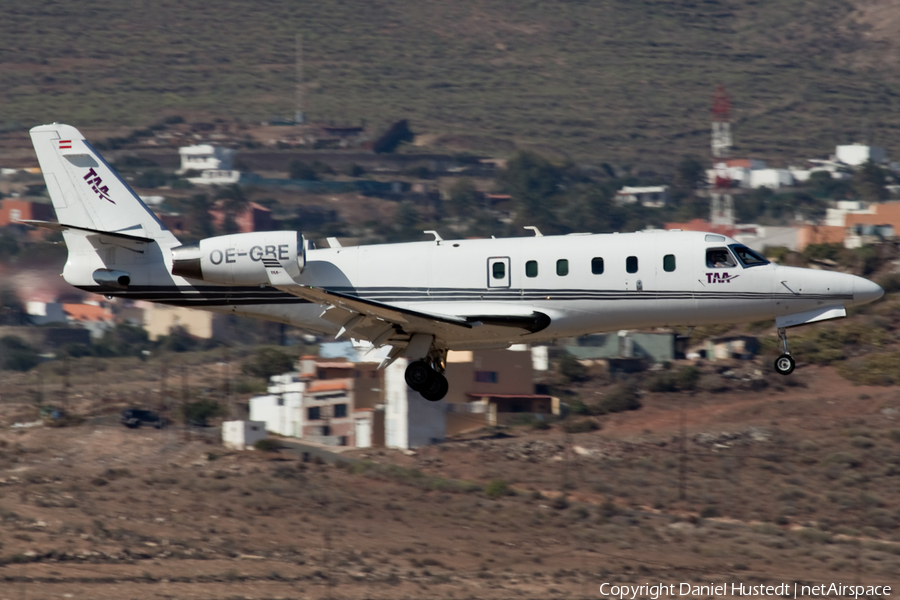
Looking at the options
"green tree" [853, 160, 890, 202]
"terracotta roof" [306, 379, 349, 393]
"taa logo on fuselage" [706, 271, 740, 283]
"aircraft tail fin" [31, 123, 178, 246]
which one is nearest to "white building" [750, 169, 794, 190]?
"green tree" [853, 160, 890, 202]

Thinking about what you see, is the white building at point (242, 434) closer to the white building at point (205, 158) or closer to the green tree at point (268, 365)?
the green tree at point (268, 365)

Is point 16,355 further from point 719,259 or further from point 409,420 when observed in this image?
point 719,259

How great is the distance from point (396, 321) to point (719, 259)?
6.68 metres

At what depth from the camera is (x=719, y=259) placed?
23500mm

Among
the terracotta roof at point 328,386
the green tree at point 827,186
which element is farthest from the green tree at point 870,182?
the terracotta roof at point 328,386

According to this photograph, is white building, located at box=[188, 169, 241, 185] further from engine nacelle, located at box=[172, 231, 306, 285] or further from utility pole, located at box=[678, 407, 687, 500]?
engine nacelle, located at box=[172, 231, 306, 285]

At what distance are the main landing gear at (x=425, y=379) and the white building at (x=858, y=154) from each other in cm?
16103

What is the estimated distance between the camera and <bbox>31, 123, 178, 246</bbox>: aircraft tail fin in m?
25.6

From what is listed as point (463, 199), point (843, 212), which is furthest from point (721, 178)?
point (463, 199)

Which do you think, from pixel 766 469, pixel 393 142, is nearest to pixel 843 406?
pixel 766 469

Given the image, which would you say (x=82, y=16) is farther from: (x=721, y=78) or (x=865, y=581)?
(x=865, y=581)

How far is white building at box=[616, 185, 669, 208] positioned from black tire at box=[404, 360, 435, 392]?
425 feet

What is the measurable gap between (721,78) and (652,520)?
15441cm

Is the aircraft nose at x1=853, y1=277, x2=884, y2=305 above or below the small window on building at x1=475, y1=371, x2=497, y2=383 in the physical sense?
above
